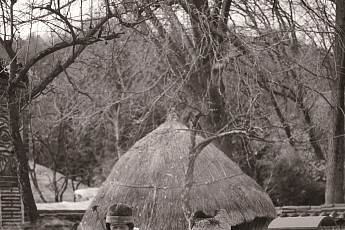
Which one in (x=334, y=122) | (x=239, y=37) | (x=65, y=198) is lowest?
(x=65, y=198)

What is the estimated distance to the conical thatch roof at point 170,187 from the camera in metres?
18.8

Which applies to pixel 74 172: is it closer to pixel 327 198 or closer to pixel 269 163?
pixel 269 163

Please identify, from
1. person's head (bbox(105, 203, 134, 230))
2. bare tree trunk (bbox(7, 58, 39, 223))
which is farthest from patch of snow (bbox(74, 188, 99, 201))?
person's head (bbox(105, 203, 134, 230))

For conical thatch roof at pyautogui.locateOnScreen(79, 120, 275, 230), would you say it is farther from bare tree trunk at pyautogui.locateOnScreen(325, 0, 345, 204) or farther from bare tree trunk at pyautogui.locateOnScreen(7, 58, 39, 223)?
bare tree trunk at pyautogui.locateOnScreen(7, 58, 39, 223)

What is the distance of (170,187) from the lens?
1933 centimetres

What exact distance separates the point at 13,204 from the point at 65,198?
1615 centimetres

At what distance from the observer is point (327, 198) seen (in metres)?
19.2

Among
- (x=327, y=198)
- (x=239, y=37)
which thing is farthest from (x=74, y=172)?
(x=239, y=37)

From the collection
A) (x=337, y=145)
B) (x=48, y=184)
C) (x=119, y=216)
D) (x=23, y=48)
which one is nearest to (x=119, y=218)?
(x=119, y=216)

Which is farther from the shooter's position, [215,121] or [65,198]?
[65,198]

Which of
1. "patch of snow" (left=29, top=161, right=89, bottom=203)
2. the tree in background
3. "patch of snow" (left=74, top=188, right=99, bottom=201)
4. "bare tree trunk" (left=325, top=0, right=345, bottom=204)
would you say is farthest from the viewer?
"patch of snow" (left=29, top=161, right=89, bottom=203)

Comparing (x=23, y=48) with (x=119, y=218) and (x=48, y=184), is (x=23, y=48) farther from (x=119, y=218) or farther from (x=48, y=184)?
(x=48, y=184)

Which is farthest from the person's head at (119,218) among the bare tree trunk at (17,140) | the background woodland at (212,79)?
the bare tree trunk at (17,140)

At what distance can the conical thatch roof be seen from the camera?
18.8 meters
